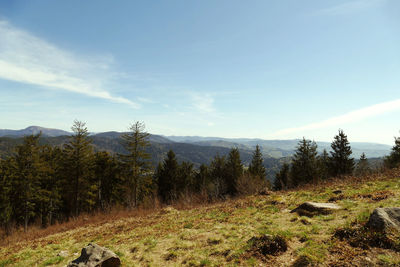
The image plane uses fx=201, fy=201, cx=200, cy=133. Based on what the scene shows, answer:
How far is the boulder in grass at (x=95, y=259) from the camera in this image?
6812mm

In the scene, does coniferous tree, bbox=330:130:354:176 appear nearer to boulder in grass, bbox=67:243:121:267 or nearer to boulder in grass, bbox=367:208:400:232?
boulder in grass, bbox=367:208:400:232

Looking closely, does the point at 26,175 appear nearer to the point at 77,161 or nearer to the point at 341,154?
the point at 77,161

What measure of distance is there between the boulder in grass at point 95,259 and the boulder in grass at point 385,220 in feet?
28.9

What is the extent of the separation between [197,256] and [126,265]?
267 cm

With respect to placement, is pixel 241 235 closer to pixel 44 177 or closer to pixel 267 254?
pixel 267 254

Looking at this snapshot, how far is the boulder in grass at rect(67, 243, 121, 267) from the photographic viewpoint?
22.4 ft

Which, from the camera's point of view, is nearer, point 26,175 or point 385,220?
point 385,220

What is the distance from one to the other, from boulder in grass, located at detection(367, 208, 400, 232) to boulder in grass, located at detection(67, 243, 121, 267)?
881cm

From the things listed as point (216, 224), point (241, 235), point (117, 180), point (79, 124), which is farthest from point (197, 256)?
point (117, 180)

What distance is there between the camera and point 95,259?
6.96 meters

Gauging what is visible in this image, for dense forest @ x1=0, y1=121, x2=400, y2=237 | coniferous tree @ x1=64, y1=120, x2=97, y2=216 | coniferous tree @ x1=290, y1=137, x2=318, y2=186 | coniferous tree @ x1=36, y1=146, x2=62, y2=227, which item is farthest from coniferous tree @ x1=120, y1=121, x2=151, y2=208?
coniferous tree @ x1=290, y1=137, x2=318, y2=186

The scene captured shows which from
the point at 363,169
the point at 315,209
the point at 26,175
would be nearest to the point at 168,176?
the point at 26,175

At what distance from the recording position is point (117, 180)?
3778 centimetres

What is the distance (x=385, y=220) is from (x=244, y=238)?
15.7 feet
